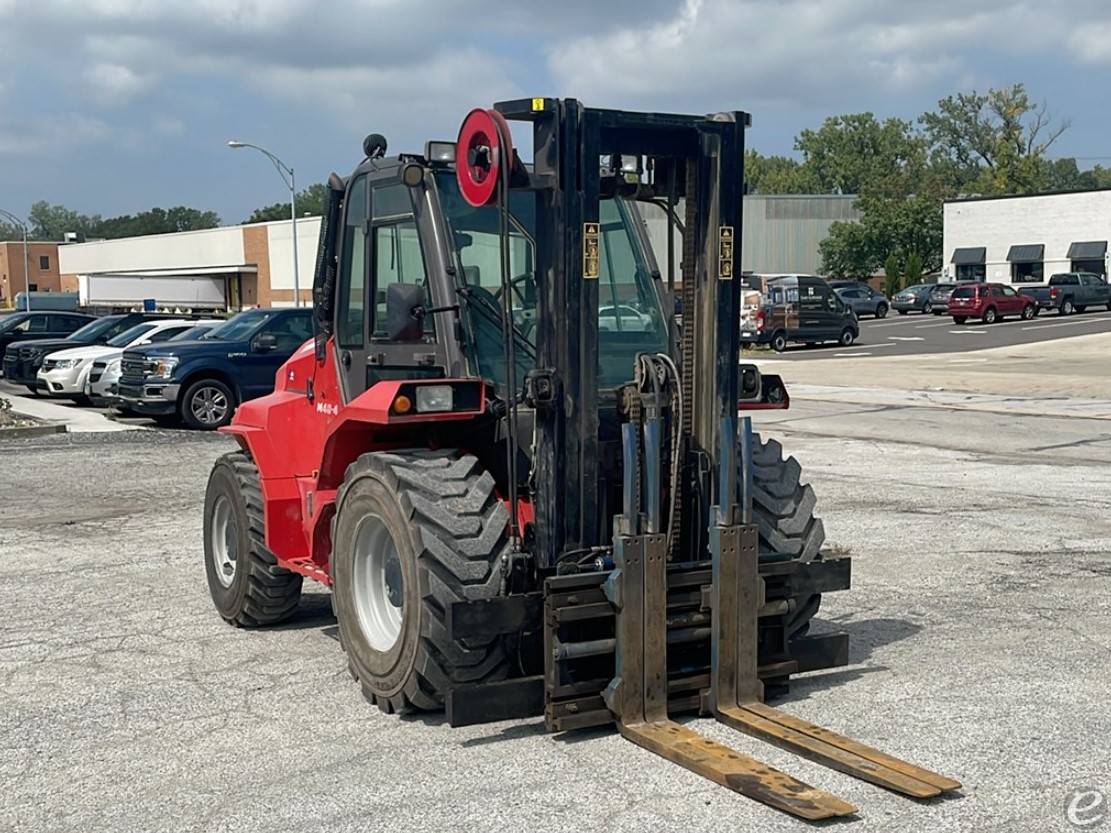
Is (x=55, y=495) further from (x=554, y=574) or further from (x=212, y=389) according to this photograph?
(x=554, y=574)

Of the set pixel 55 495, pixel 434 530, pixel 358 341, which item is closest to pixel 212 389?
pixel 55 495

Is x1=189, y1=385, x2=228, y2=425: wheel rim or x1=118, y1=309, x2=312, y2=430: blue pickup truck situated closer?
x1=118, y1=309, x2=312, y2=430: blue pickup truck

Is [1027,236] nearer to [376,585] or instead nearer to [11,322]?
[11,322]

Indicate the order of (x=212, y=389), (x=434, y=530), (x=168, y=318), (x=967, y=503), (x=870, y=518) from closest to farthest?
(x=434, y=530) → (x=870, y=518) → (x=967, y=503) → (x=212, y=389) → (x=168, y=318)

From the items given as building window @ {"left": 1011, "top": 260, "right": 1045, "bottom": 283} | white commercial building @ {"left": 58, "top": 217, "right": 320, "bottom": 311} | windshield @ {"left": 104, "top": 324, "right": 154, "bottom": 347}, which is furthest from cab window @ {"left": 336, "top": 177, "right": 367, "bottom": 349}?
building window @ {"left": 1011, "top": 260, "right": 1045, "bottom": 283}

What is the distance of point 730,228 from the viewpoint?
5871 mm

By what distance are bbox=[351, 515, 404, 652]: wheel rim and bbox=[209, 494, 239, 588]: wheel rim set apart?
6.62ft

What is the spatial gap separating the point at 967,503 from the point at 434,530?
8.24 m

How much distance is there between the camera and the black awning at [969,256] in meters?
74.6

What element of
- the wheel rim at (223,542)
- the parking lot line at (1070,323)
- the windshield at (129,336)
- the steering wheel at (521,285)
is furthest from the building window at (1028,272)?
the steering wheel at (521,285)

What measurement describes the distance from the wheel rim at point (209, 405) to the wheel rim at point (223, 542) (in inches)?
505

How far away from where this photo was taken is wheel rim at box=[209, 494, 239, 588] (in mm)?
8055

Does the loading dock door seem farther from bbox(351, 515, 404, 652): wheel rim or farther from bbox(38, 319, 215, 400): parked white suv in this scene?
bbox(351, 515, 404, 652): wheel rim

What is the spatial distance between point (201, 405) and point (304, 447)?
45.9 ft
